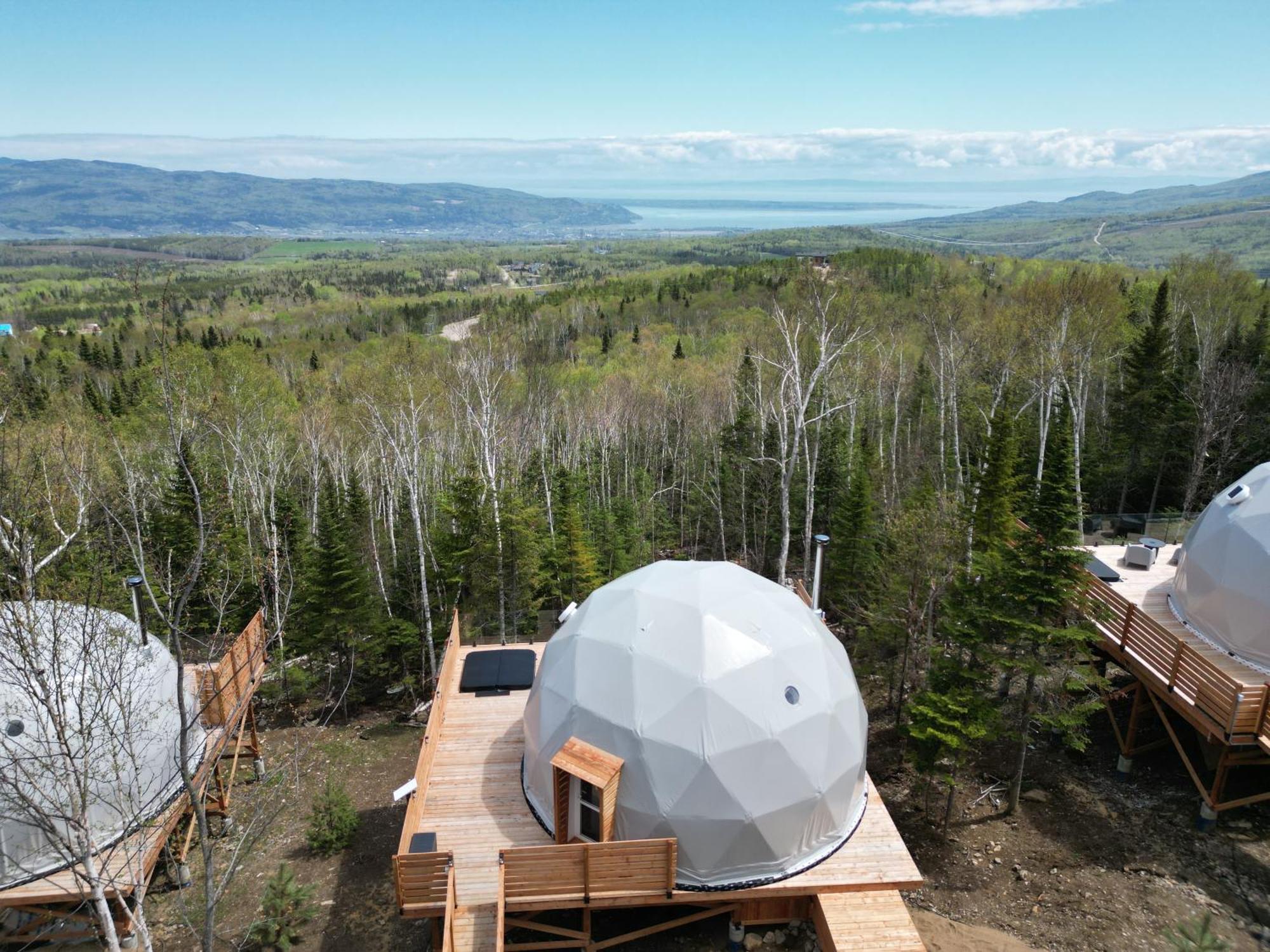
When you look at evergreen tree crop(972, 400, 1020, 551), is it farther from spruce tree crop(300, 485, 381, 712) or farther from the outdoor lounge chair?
spruce tree crop(300, 485, 381, 712)

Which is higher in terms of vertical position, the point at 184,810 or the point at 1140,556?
the point at 1140,556

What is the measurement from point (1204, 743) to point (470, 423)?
26.4m

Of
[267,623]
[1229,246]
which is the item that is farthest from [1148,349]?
[1229,246]

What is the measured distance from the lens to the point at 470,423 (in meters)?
31.2

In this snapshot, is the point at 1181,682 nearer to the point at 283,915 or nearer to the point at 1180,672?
the point at 1180,672

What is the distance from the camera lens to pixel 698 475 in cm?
4416

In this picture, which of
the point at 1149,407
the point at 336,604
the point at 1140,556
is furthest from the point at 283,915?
the point at 1149,407

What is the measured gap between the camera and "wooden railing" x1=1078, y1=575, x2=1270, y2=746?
1291 centimetres

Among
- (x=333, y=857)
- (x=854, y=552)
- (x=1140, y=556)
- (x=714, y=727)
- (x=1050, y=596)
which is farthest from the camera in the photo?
(x=854, y=552)

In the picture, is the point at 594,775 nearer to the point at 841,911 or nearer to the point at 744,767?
the point at 744,767

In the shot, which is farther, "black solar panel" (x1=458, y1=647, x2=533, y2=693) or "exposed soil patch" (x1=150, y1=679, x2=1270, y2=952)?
"black solar panel" (x1=458, y1=647, x2=533, y2=693)

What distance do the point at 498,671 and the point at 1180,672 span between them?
48.0 feet

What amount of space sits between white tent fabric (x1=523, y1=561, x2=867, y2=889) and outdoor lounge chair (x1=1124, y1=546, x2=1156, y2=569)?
1129 centimetres

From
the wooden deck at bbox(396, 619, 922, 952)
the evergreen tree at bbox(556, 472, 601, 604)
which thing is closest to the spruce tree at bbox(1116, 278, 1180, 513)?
the evergreen tree at bbox(556, 472, 601, 604)
